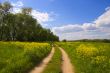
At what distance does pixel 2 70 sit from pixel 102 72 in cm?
653

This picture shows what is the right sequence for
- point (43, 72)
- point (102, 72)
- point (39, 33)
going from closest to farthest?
point (102, 72) → point (43, 72) → point (39, 33)

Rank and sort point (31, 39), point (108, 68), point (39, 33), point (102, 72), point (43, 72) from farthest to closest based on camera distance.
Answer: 1. point (39, 33)
2. point (31, 39)
3. point (43, 72)
4. point (108, 68)
5. point (102, 72)

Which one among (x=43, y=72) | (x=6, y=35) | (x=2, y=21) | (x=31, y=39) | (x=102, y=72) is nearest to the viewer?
(x=102, y=72)

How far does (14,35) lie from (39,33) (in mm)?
19991

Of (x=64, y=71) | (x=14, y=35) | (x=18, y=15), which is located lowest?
(x=64, y=71)

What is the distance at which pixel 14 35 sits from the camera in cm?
10106

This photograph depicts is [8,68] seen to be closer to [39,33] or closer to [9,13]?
[9,13]

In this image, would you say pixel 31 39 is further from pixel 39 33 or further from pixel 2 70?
pixel 2 70

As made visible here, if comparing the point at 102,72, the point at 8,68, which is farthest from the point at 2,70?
the point at 102,72

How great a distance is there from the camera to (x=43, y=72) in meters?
17.8

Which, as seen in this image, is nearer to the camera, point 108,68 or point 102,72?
point 102,72

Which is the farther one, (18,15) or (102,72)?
(18,15)

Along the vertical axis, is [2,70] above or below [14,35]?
below

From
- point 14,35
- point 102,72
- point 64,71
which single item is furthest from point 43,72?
point 14,35
